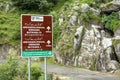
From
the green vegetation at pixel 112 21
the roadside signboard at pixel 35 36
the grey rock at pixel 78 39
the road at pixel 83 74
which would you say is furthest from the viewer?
the grey rock at pixel 78 39

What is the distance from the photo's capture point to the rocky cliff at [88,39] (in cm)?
3350

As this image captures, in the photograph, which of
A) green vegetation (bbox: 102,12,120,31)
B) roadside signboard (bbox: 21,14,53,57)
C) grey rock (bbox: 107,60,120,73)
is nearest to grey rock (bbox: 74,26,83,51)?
green vegetation (bbox: 102,12,120,31)

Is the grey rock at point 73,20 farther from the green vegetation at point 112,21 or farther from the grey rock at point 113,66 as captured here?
the grey rock at point 113,66

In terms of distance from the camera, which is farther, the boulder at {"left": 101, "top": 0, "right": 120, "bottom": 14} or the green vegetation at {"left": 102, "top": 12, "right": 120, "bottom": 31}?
the boulder at {"left": 101, "top": 0, "right": 120, "bottom": 14}

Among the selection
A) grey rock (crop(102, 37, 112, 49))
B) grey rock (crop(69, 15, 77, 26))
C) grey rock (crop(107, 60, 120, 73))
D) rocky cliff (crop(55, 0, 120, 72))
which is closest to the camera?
grey rock (crop(107, 60, 120, 73))

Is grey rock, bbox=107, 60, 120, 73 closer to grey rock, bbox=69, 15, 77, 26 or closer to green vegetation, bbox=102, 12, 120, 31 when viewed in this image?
green vegetation, bbox=102, 12, 120, 31

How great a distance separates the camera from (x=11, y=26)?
4834 cm

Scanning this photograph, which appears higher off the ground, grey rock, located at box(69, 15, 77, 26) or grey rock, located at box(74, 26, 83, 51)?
grey rock, located at box(69, 15, 77, 26)

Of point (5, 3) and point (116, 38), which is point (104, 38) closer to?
point (116, 38)

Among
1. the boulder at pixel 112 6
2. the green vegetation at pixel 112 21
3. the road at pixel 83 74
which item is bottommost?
the road at pixel 83 74

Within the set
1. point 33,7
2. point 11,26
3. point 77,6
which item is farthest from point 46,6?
point 77,6

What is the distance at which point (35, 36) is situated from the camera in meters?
14.9

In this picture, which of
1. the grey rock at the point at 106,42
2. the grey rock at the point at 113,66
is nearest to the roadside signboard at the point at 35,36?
the grey rock at the point at 113,66

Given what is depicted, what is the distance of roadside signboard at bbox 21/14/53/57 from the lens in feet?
48.7
